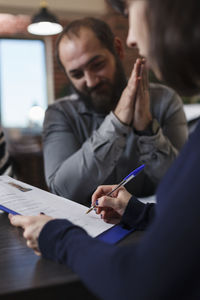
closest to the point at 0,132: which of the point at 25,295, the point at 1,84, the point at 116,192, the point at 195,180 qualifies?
the point at 116,192

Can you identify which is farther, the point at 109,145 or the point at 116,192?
the point at 109,145

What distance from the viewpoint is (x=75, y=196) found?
115 centimetres

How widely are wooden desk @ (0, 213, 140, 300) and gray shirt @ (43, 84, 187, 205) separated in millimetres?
447

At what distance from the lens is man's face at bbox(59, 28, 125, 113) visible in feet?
4.31

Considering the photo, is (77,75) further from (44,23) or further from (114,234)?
(44,23)

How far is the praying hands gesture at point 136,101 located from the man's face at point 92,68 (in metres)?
0.22

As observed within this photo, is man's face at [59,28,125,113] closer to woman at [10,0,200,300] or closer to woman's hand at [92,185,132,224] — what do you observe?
woman's hand at [92,185,132,224]

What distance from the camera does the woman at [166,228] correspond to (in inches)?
14.3

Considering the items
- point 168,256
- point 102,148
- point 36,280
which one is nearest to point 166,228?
point 168,256

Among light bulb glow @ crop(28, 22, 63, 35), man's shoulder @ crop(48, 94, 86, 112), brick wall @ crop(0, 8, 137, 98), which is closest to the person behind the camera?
man's shoulder @ crop(48, 94, 86, 112)

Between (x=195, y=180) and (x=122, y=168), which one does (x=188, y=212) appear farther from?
(x=122, y=168)

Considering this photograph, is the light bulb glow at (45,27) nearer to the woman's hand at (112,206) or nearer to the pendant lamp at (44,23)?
the pendant lamp at (44,23)

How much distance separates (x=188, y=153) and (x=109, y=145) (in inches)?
29.5

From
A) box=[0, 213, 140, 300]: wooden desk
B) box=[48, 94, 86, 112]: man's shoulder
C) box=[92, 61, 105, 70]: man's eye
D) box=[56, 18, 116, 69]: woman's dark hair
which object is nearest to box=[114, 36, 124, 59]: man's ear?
box=[56, 18, 116, 69]: woman's dark hair
